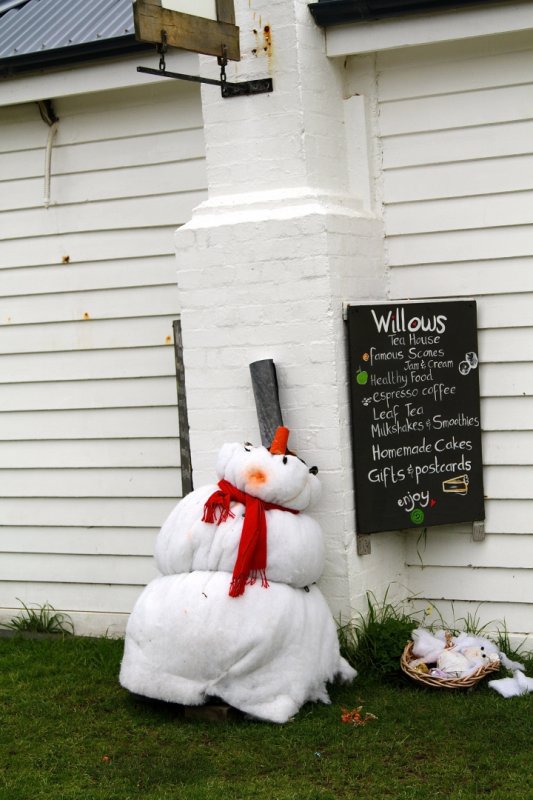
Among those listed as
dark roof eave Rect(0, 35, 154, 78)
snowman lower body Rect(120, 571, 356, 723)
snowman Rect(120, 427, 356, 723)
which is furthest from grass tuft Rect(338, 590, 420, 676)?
dark roof eave Rect(0, 35, 154, 78)

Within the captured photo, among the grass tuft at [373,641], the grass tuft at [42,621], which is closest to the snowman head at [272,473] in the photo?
the grass tuft at [373,641]

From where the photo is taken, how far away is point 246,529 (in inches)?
219

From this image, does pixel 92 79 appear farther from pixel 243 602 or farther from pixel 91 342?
pixel 243 602

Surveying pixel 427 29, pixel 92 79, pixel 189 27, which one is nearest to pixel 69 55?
pixel 92 79

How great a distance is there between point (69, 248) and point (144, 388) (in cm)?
98

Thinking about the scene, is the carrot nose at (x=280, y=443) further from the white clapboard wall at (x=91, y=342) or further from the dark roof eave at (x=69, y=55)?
the dark roof eave at (x=69, y=55)

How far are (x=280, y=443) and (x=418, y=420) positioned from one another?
0.88 meters

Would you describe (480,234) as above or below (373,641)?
above

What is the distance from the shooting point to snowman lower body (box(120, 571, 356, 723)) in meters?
5.48

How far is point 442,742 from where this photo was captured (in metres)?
5.21

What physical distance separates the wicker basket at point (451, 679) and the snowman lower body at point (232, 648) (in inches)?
16.0

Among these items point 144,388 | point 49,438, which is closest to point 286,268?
point 144,388

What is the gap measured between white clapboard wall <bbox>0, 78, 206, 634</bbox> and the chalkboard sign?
1.43m

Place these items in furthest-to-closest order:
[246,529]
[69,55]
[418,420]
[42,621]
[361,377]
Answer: [42,621]
[69,55]
[418,420]
[361,377]
[246,529]
